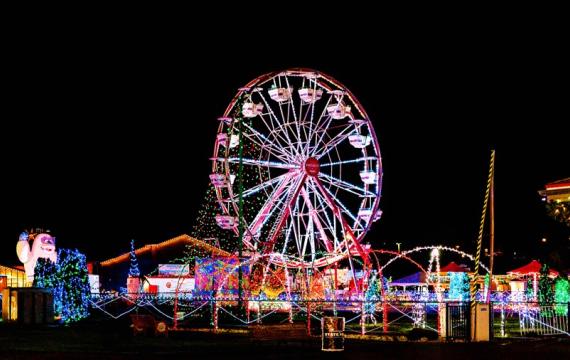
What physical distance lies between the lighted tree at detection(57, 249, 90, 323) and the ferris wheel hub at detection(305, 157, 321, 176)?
12.4 metres

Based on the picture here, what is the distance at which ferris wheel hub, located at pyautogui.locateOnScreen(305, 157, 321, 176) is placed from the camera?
139 feet

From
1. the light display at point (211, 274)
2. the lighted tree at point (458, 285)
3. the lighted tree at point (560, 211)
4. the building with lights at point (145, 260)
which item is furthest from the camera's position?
the building with lights at point (145, 260)

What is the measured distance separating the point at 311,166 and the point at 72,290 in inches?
533

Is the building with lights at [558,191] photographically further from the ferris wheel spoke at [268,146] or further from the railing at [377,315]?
the ferris wheel spoke at [268,146]

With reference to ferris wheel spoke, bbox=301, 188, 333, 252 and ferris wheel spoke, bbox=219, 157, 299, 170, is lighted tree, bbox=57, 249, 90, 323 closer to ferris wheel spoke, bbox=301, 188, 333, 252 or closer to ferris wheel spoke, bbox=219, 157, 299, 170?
ferris wheel spoke, bbox=219, 157, 299, 170

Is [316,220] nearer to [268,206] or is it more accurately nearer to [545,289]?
[268,206]

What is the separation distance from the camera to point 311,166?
139ft

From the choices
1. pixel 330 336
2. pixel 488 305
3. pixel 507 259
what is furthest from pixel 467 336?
pixel 507 259

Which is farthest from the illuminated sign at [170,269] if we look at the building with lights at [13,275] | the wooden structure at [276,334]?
the wooden structure at [276,334]

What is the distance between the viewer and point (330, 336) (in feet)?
69.7

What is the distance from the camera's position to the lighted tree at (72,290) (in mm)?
33188

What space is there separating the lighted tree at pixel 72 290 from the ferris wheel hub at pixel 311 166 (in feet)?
40.8

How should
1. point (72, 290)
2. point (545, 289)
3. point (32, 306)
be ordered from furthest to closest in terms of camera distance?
point (545, 289), point (72, 290), point (32, 306)

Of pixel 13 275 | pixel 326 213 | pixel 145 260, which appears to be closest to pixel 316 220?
pixel 326 213
